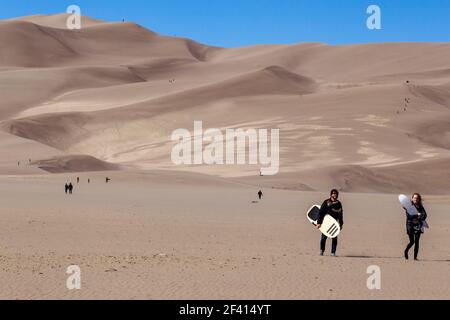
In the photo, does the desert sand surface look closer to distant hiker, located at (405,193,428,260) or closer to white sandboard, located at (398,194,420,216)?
distant hiker, located at (405,193,428,260)

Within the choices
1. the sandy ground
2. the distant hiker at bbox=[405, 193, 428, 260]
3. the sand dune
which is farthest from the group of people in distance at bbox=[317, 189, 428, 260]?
the sand dune

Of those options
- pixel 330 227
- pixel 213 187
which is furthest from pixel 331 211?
pixel 213 187

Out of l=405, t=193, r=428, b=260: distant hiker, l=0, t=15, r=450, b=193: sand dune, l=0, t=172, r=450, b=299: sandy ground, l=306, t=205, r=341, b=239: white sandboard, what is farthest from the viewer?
l=0, t=15, r=450, b=193: sand dune

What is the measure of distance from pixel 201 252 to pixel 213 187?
3508 cm

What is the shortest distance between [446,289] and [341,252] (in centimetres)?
552

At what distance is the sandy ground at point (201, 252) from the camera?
1227 cm

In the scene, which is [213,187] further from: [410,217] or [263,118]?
[263,118]

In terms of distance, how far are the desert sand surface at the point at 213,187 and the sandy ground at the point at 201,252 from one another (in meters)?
0.05

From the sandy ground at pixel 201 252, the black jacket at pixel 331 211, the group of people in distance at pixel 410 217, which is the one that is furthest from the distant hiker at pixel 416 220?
the black jacket at pixel 331 211

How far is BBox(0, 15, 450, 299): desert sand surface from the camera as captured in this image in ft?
44.2

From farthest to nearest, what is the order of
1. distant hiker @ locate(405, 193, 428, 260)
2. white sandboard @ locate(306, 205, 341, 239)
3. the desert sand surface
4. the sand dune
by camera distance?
the sand dune → white sandboard @ locate(306, 205, 341, 239) → distant hiker @ locate(405, 193, 428, 260) → the desert sand surface

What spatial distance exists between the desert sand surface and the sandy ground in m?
0.05

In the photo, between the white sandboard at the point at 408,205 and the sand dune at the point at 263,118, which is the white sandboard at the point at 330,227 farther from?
the sand dune at the point at 263,118
